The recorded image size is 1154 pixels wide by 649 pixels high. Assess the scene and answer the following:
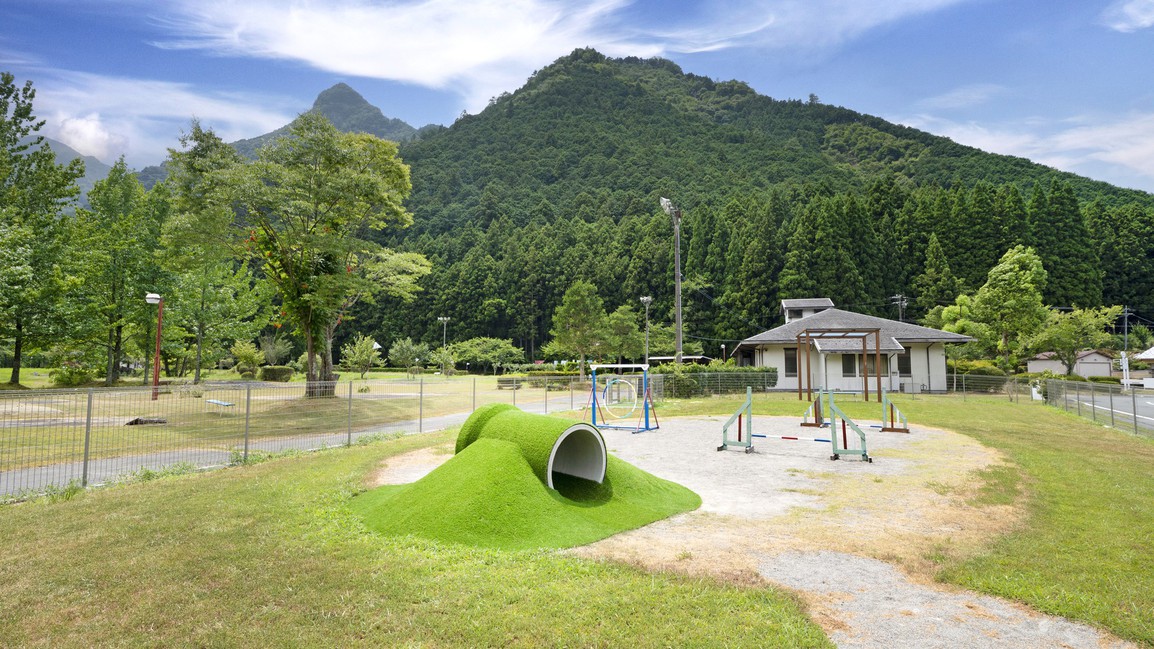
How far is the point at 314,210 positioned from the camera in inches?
914

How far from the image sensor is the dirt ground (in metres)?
4.04

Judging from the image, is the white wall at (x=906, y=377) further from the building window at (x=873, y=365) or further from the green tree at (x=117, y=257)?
the green tree at (x=117, y=257)

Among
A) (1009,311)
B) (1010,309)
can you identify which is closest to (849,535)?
(1010,309)

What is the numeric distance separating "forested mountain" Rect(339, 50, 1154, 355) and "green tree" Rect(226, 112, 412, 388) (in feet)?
146

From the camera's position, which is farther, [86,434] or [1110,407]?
[1110,407]

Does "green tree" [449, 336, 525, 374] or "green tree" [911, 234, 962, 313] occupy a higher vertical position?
"green tree" [911, 234, 962, 313]

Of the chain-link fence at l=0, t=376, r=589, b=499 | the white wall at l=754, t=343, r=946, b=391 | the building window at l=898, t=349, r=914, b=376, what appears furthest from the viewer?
the building window at l=898, t=349, r=914, b=376

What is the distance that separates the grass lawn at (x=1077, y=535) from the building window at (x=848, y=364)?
65.2 ft

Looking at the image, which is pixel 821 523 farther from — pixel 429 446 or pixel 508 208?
pixel 508 208

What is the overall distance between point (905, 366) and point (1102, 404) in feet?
39.4

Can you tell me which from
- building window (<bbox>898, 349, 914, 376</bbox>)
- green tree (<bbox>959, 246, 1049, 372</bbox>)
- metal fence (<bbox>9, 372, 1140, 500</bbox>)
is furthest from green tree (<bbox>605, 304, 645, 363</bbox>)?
metal fence (<bbox>9, 372, 1140, 500</bbox>)

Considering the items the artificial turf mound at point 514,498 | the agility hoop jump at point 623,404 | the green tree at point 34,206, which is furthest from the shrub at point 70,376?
the artificial turf mound at point 514,498

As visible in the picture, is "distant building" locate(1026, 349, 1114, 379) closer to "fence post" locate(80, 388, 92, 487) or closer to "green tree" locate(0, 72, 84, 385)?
"fence post" locate(80, 388, 92, 487)

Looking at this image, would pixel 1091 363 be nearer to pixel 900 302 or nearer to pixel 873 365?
pixel 900 302
